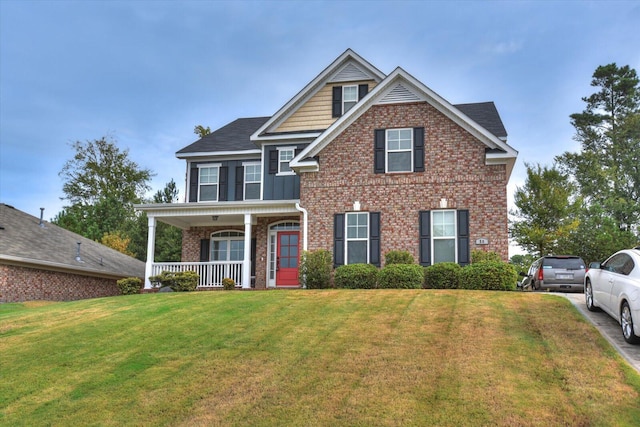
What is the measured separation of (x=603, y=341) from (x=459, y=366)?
3.01 metres

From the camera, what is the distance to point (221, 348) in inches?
441

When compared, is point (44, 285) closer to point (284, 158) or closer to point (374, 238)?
point (284, 158)

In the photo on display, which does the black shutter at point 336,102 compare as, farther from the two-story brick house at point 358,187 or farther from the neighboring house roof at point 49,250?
the neighboring house roof at point 49,250

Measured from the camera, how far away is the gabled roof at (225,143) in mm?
25156

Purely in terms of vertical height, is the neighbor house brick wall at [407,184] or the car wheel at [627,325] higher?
the neighbor house brick wall at [407,184]

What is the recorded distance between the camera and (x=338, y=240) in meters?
20.7

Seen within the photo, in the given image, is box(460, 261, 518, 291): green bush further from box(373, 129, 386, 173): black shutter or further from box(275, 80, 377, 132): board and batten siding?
box(275, 80, 377, 132): board and batten siding

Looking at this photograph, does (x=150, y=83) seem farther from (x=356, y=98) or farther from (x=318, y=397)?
(x=318, y=397)

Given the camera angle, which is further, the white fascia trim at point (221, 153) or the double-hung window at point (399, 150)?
the white fascia trim at point (221, 153)

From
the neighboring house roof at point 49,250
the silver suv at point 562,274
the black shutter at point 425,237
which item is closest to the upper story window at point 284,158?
the black shutter at point 425,237

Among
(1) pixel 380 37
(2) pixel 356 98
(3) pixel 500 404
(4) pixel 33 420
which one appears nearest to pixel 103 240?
(2) pixel 356 98

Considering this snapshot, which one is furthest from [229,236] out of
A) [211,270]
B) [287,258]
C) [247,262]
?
[247,262]

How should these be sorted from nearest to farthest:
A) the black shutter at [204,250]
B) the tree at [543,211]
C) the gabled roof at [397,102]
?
the gabled roof at [397,102] < the black shutter at [204,250] < the tree at [543,211]

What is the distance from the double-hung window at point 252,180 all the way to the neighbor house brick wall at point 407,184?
3860 millimetres
